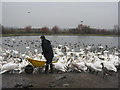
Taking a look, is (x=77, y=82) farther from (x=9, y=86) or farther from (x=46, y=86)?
(x=9, y=86)

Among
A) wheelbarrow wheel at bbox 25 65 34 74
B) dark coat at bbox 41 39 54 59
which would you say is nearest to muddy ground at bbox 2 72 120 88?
wheelbarrow wheel at bbox 25 65 34 74

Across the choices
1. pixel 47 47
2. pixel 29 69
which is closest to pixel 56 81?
pixel 47 47

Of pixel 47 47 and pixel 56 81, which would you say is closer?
pixel 56 81

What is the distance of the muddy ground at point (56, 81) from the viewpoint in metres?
6.64

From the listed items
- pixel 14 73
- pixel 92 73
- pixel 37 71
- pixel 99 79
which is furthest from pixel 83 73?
pixel 14 73

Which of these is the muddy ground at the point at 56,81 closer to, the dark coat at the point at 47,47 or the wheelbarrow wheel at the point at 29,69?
the wheelbarrow wheel at the point at 29,69

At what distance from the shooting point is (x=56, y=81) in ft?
23.5

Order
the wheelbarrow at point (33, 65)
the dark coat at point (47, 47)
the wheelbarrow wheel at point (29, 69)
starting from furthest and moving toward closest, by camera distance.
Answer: the wheelbarrow wheel at point (29, 69) → the wheelbarrow at point (33, 65) → the dark coat at point (47, 47)

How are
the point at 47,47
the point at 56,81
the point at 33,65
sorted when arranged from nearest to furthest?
1. the point at 56,81
2. the point at 47,47
3. the point at 33,65

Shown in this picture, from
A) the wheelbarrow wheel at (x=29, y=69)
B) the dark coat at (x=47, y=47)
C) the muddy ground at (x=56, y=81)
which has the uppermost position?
the dark coat at (x=47, y=47)

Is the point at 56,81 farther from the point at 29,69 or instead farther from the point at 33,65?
the point at 29,69

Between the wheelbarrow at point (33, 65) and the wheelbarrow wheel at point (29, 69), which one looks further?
the wheelbarrow wheel at point (29, 69)

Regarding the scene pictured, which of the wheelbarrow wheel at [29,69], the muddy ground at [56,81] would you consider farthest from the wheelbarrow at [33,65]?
the muddy ground at [56,81]

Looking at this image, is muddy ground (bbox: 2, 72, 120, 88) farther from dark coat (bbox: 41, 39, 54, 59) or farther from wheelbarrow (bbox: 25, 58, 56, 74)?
dark coat (bbox: 41, 39, 54, 59)
